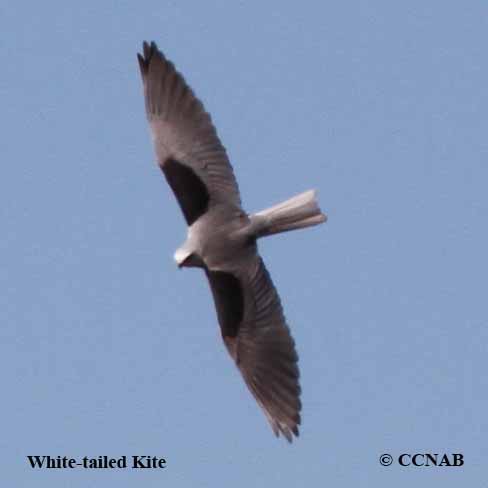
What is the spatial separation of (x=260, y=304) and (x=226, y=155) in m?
1.42

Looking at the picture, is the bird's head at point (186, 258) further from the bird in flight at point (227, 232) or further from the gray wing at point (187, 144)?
the gray wing at point (187, 144)

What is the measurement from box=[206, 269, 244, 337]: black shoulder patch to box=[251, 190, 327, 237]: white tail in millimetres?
684

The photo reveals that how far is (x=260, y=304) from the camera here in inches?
564

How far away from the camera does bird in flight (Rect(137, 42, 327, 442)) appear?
549 inches

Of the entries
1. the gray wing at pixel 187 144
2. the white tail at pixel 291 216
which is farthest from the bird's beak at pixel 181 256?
the white tail at pixel 291 216

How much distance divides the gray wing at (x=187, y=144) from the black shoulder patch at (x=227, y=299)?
23.1 inches

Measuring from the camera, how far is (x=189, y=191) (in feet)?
46.8

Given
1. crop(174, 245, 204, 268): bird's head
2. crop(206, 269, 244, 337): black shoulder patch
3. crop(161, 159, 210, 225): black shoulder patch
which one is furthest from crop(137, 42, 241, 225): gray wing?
crop(206, 269, 244, 337): black shoulder patch

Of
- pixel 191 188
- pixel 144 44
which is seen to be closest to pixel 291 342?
pixel 191 188

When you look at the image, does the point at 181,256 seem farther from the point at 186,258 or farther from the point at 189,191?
the point at 189,191

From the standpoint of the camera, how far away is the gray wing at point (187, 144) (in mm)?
14125

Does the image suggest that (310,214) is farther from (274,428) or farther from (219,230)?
(274,428)

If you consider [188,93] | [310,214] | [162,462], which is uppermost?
[188,93]

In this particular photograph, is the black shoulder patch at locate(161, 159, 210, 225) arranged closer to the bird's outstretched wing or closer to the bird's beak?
the bird's beak
